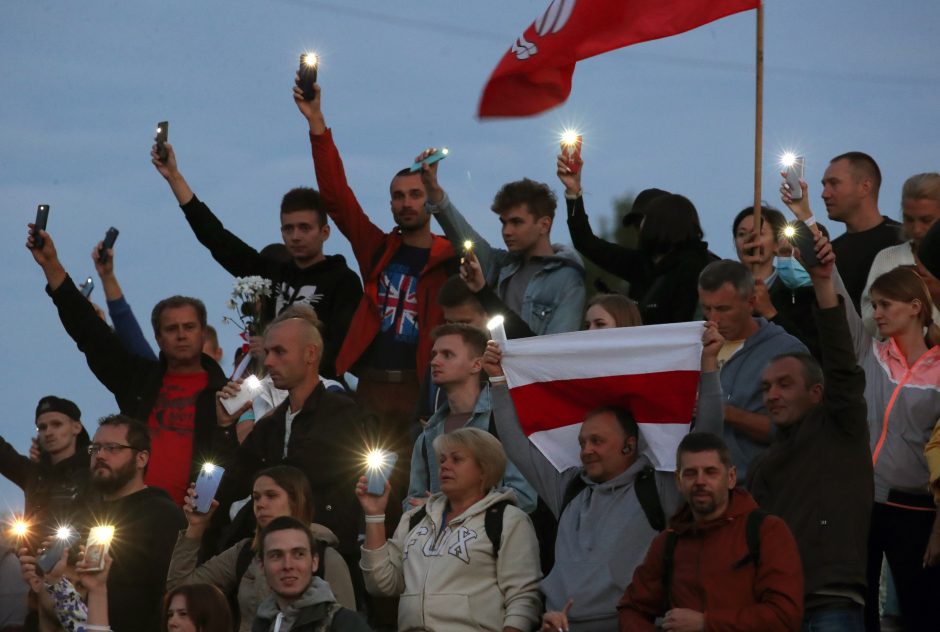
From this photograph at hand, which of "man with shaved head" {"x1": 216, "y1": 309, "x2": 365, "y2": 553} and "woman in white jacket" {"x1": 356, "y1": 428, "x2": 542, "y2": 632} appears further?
→ "man with shaved head" {"x1": 216, "y1": 309, "x2": 365, "y2": 553}

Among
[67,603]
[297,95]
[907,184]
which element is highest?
[297,95]

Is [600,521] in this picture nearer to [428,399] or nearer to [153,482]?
[428,399]

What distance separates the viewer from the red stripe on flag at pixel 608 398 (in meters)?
7.77

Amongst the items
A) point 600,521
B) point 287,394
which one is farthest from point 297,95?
point 600,521

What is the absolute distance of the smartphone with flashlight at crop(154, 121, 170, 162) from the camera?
A: 37.8 feet

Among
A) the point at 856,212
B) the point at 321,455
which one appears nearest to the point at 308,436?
the point at 321,455

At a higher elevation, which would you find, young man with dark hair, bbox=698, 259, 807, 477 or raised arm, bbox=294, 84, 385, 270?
raised arm, bbox=294, 84, 385, 270

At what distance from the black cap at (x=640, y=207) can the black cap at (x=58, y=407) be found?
4.06m

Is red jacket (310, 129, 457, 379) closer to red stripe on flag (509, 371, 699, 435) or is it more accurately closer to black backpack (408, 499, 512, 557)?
red stripe on flag (509, 371, 699, 435)

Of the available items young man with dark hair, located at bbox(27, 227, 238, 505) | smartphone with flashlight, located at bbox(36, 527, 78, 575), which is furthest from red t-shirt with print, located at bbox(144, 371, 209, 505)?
smartphone with flashlight, located at bbox(36, 527, 78, 575)

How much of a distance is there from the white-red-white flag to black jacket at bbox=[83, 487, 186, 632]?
7.44ft

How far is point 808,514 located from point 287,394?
12.7 ft

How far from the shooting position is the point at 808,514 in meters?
7.34

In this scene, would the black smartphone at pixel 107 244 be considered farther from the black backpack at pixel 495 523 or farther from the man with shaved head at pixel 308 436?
the black backpack at pixel 495 523
